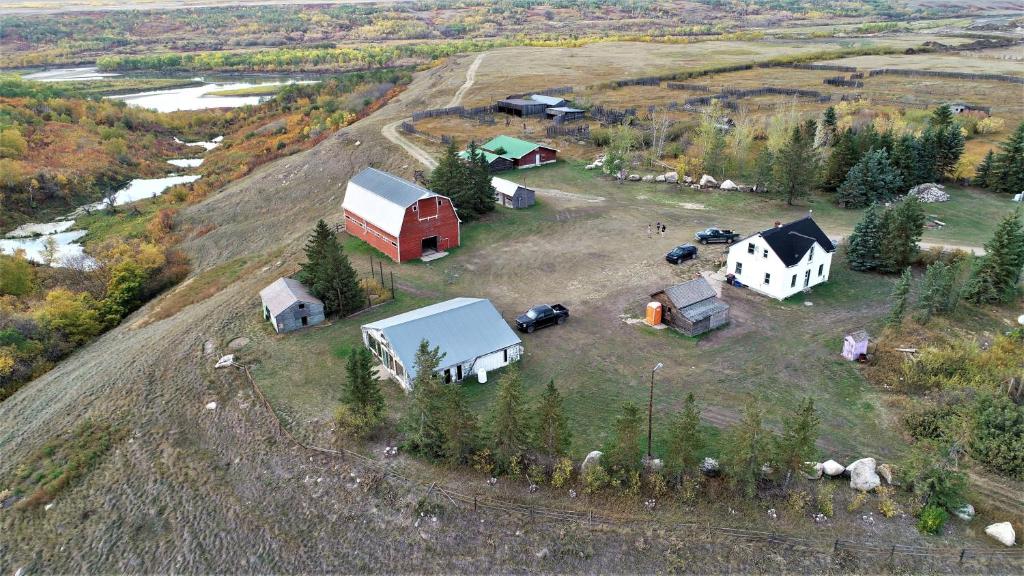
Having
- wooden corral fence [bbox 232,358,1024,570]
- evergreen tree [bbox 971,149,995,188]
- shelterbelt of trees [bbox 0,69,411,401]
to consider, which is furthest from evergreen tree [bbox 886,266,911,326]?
shelterbelt of trees [bbox 0,69,411,401]

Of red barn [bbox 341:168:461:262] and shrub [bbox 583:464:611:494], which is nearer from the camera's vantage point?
shrub [bbox 583:464:611:494]

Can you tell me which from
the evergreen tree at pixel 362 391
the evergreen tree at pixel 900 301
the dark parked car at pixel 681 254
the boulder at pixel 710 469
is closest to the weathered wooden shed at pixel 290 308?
the evergreen tree at pixel 362 391

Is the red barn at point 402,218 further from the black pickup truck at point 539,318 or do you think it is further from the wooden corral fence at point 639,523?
the wooden corral fence at point 639,523

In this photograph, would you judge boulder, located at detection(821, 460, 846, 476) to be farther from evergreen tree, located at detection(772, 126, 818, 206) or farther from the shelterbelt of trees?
the shelterbelt of trees

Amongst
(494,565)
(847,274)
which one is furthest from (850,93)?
(494,565)

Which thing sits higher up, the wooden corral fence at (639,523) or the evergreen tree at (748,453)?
the evergreen tree at (748,453)

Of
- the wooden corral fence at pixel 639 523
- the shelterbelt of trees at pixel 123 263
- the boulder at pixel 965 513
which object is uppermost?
the boulder at pixel 965 513

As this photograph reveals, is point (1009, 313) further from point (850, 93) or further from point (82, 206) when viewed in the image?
point (82, 206)
